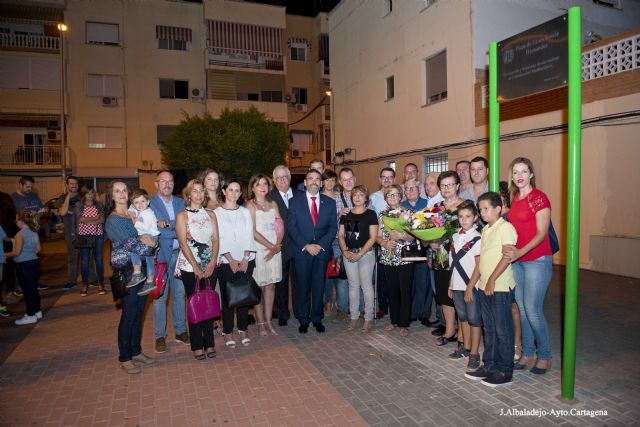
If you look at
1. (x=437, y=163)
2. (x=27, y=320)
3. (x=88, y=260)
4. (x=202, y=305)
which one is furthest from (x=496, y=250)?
(x=437, y=163)

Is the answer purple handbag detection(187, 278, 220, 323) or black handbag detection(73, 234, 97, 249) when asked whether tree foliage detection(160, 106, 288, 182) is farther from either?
purple handbag detection(187, 278, 220, 323)

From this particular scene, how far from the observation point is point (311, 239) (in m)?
5.83

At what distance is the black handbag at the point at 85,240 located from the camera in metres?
8.06

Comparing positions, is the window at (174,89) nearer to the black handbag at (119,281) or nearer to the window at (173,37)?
the window at (173,37)

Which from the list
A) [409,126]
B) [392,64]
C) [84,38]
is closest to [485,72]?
[409,126]

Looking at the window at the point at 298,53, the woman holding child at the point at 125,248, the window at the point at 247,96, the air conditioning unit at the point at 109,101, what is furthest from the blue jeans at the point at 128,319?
the window at the point at 298,53

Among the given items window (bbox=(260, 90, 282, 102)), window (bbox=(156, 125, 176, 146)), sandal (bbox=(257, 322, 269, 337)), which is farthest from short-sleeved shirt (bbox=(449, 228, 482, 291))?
window (bbox=(260, 90, 282, 102))

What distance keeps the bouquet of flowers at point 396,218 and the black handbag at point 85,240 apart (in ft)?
19.2

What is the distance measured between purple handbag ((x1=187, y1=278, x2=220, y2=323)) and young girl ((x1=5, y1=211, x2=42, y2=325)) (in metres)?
3.23

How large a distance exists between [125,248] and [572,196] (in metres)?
4.36

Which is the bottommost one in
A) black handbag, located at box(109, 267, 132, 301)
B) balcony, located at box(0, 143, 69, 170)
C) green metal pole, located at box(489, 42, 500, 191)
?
black handbag, located at box(109, 267, 132, 301)

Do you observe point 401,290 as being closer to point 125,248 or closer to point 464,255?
point 464,255

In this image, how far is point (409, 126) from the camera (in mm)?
16219

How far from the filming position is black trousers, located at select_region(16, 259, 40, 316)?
20.4ft
